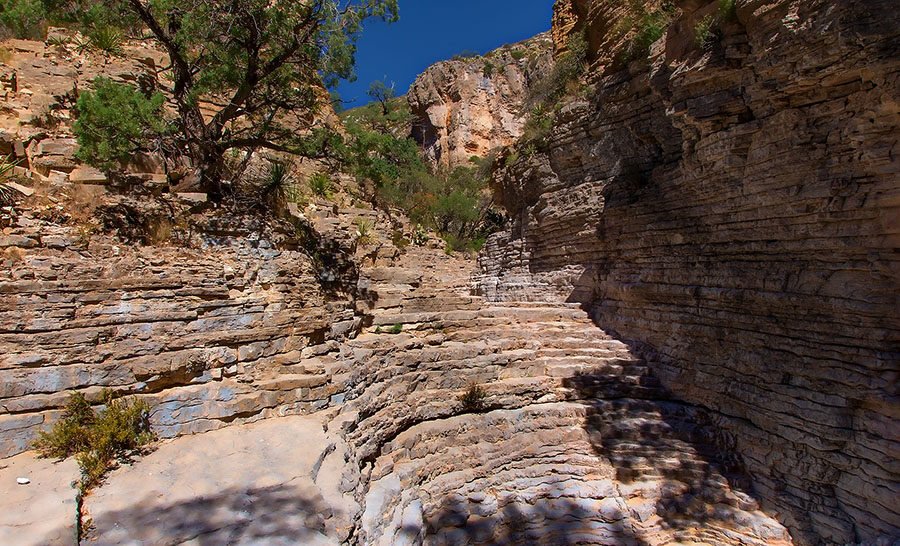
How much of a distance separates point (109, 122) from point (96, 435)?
12.7 feet

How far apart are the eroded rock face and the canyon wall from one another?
26464mm

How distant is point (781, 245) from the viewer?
6.06 m

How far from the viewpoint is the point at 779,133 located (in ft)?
19.3

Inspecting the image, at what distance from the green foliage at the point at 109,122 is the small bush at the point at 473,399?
18.6ft

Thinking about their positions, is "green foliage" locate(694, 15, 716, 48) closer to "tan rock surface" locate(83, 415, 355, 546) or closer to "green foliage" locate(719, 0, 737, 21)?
"green foliage" locate(719, 0, 737, 21)

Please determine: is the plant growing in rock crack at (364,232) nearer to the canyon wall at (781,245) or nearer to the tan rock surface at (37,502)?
the canyon wall at (781,245)

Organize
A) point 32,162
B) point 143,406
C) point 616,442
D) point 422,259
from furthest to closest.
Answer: point 422,259 < point 616,442 < point 32,162 < point 143,406

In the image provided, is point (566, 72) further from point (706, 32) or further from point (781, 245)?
point (781, 245)

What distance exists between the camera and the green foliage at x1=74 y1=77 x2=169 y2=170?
5.25 metres

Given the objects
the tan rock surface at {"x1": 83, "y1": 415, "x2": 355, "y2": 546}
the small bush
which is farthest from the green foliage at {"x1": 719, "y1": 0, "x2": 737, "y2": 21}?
the tan rock surface at {"x1": 83, "y1": 415, "x2": 355, "y2": 546}

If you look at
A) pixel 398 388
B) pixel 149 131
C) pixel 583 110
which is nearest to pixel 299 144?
pixel 149 131

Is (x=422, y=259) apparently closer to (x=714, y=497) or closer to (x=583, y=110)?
(x=583, y=110)

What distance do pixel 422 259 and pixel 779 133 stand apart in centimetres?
→ 941

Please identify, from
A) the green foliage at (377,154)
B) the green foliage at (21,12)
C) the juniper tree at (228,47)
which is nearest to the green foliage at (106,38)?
the juniper tree at (228,47)
